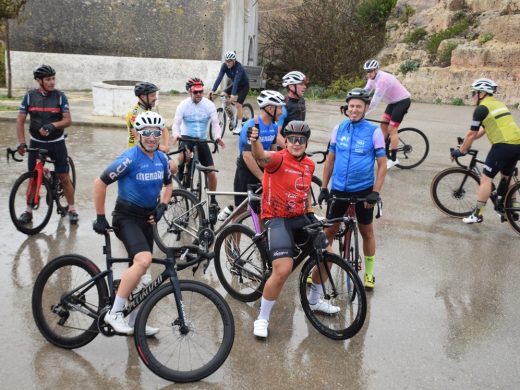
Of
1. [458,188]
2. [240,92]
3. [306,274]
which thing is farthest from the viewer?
[240,92]

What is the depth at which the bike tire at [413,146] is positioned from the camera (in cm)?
1158

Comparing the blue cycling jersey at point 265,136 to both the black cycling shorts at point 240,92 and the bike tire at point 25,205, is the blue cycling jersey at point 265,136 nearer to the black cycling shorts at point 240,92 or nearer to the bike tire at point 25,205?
the bike tire at point 25,205

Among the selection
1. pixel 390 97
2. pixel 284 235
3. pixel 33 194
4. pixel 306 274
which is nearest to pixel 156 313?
pixel 284 235

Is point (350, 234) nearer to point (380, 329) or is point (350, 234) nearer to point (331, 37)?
point (380, 329)

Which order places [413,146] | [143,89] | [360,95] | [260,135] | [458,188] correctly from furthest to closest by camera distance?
[413,146] < [458,188] < [143,89] < [260,135] < [360,95]

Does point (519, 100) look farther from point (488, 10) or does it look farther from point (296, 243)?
point (296, 243)

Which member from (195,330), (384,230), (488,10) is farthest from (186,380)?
(488,10)

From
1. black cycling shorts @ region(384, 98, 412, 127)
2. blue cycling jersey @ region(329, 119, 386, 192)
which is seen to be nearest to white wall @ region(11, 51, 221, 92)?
black cycling shorts @ region(384, 98, 412, 127)

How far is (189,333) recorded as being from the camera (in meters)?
4.52

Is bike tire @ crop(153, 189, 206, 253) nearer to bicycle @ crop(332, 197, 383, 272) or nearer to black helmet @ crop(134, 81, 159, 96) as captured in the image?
black helmet @ crop(134, 81, 159, 96)

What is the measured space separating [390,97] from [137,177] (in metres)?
7.02

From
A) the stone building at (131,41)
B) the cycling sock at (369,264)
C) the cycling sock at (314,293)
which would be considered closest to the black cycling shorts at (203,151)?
the cycling sock at (369,264)

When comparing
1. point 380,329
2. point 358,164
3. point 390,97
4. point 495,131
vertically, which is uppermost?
point 390,97

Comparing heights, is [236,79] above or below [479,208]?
above
